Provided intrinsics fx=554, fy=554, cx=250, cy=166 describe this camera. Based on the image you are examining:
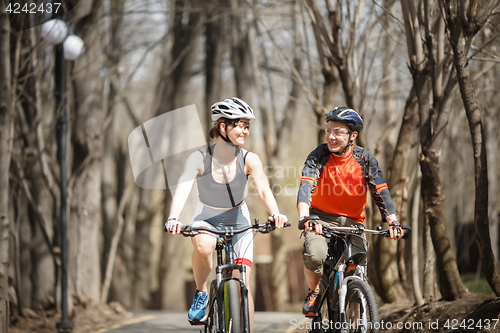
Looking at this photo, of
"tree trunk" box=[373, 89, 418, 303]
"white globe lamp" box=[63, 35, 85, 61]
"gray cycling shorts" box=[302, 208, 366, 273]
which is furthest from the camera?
"white globe lamp" box=[63, 35, 85, 61]

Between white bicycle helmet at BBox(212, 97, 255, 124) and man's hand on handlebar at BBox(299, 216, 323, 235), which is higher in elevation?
white bicycle helmet at BBox(212, 97, 255, 124)

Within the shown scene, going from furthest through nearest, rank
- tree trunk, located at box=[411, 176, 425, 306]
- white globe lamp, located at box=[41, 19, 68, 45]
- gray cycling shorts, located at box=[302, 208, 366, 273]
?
white globe lamp, located at box=[41, 19, 68, 45] < tree trunk, located at box=[411, 176, 425, 306] < gray cycling shorts, located at box=[302, 208, 366, 273]

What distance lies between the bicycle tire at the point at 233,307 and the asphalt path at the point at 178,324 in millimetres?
3547

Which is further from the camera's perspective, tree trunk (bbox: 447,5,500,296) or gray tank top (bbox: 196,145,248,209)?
tree trunk (bbox: 447,5,500,296)

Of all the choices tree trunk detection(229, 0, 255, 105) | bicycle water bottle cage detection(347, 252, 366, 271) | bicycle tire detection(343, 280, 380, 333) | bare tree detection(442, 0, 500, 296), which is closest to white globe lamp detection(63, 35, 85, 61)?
bare tree detection(442, 0, 500, 296)

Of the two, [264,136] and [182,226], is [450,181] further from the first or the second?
[182,226]

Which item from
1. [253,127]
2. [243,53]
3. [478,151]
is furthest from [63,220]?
[253,127]

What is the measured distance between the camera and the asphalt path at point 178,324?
799cm

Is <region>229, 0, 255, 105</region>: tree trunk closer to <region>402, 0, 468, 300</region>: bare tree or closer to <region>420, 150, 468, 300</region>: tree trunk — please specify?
<region>402, 0, 468, 300</region>: bare tree

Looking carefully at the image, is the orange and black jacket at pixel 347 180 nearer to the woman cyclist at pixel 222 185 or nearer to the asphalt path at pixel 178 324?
the woman cyclist at pixel 222 185

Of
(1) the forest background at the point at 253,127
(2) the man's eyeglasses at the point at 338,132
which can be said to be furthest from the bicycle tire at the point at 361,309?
(1) the forest background at the point at 253,127

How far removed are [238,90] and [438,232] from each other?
10.4m

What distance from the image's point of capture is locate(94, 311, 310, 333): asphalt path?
7992 mm

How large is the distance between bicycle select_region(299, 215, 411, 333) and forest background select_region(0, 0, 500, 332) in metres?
1.56
